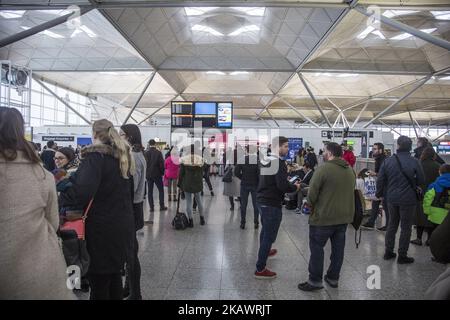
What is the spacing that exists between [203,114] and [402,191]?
981 centimetres

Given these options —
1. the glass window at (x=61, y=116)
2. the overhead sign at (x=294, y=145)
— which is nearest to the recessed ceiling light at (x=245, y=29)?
the overhead sign at (x=294, y=145)

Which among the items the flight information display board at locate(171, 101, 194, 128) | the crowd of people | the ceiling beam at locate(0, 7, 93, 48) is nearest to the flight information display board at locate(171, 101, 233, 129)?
the flight information display board at locate(171, 101, 194, 128)

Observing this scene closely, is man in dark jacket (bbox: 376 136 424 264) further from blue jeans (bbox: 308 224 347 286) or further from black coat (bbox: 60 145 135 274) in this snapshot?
black coat (bbox: 60 145 135 274)

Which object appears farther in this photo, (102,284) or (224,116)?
(224,116)

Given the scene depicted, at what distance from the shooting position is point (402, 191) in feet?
17.6

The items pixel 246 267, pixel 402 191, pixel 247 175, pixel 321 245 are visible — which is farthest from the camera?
pixel 247 175

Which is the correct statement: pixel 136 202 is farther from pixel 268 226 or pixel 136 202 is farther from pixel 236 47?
pixel 236 47

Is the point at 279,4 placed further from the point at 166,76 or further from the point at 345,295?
the point at 166,76

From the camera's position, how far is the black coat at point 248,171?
7457 millimetres

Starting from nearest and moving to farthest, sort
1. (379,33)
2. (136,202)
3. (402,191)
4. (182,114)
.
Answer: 1. (136,202)
2. (402,191)
3. (182,114)
4. (379,33)

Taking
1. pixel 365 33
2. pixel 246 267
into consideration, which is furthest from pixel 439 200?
pixel 365 33

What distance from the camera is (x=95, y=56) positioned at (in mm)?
23359

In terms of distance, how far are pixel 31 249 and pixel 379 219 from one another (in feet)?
27.2
